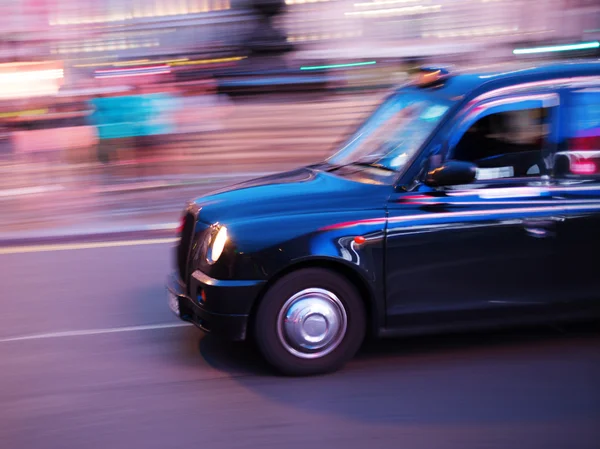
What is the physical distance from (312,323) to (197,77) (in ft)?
67.4

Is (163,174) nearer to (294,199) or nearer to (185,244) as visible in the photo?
(185,244)

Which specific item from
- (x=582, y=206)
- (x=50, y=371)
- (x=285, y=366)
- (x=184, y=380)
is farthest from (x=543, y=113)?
(x=50, y=371)

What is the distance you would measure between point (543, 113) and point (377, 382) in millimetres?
1831

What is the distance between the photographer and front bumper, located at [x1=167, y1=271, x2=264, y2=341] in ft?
16.5

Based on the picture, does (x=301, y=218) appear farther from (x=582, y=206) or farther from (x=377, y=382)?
(x=582, y=206)

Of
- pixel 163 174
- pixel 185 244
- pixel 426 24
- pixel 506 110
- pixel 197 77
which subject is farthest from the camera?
pixel 426 24

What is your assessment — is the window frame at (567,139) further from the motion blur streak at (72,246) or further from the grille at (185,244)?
the motion blur streak at (72,246)

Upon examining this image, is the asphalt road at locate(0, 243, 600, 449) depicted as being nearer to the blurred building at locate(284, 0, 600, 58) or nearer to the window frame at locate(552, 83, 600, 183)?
the window frame at locate(552, 83, 600, 183)

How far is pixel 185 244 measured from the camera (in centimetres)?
554

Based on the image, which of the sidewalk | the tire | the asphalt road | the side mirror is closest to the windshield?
the side mirror

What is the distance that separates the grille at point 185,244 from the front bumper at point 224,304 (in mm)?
242

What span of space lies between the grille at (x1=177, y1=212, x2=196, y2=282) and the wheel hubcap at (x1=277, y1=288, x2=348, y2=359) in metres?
0.73

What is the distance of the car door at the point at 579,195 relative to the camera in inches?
208

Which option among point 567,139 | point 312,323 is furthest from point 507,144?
point 312,323
